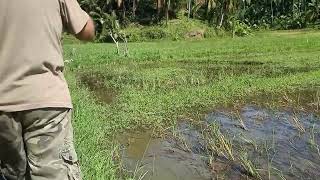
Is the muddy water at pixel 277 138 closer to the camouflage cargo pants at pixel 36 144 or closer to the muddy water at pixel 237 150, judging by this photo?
the muddy water at pixel 237 150

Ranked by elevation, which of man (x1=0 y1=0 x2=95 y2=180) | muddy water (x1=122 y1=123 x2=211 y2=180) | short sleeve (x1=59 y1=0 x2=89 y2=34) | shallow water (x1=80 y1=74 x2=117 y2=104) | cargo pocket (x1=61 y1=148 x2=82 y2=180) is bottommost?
shallow water (x1=80 y1=74 x2=117 y2=104)

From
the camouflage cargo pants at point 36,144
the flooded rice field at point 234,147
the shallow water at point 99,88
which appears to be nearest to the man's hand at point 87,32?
the camouflage cargo pants at point 36,144

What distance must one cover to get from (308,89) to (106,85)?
488cm

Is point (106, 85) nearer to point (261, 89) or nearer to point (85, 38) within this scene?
point (261, 89)

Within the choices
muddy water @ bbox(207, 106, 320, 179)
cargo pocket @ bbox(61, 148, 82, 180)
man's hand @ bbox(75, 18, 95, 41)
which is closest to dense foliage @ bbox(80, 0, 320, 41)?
muddy water @ bbox(207, 106, 320, 179)

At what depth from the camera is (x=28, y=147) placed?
244 cm

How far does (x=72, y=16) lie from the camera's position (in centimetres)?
255

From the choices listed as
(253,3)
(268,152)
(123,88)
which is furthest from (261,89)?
(253,3)

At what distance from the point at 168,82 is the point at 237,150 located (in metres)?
6.67

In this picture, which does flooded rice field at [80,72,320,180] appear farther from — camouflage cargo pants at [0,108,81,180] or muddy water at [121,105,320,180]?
camouflage cargo pants at [0,108,81,180]

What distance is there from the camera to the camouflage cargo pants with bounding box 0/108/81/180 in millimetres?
2389

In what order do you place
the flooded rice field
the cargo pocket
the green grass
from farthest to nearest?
the green grass
the flooded rice field
the cargo pocket

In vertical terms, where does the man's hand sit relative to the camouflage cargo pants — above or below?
above

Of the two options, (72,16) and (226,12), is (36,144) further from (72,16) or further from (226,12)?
(226,12)
